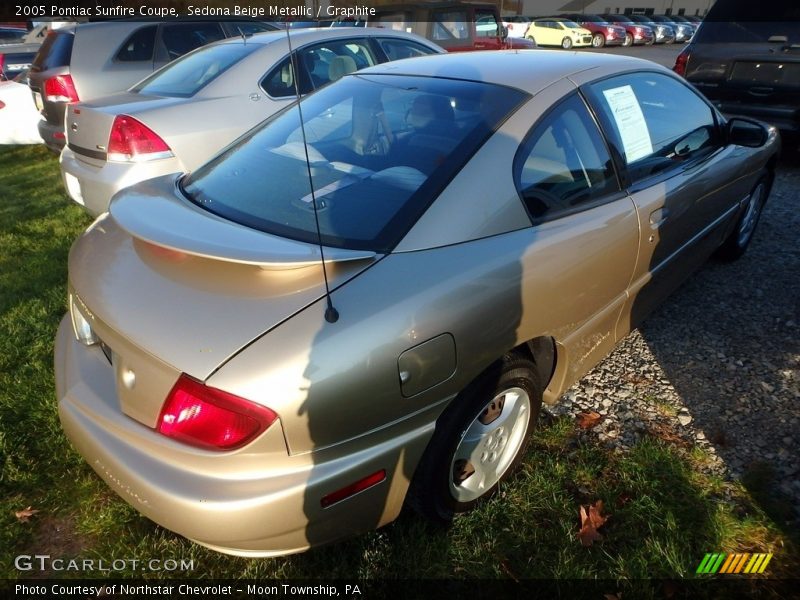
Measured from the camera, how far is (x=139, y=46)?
6594 mm

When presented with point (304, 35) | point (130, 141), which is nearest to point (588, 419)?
point (130, 141)

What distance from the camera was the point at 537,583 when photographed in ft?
6.27

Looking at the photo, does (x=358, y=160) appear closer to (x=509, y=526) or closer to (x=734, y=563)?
(x=509, y=526)

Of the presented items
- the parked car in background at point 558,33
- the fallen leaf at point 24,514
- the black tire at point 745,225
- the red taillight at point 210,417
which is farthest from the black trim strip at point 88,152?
the parked car in background at point 558,33

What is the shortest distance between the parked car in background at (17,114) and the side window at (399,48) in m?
4.47

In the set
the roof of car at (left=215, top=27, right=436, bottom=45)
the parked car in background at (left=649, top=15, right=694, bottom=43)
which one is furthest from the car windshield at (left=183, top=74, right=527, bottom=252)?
the parked car in background at (left=649, top=15, right=694, bottom=43)

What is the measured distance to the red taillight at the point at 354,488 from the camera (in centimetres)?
159

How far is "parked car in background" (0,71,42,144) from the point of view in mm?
6812

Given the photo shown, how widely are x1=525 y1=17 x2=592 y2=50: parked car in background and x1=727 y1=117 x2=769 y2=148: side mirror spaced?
80.7ft

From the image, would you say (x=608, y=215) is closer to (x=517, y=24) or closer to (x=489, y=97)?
(x=489, y=97)

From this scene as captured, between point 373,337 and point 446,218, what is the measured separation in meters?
0.49

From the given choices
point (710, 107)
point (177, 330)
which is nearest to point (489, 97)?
point (177, 330)

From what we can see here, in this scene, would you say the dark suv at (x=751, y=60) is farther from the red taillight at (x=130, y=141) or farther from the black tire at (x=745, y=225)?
the red taillight at (x=130, y=141)

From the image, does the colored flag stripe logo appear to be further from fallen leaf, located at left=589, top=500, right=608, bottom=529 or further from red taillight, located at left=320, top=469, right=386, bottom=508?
red taillight, located at left=320, top=469, right=386, bottom=508
